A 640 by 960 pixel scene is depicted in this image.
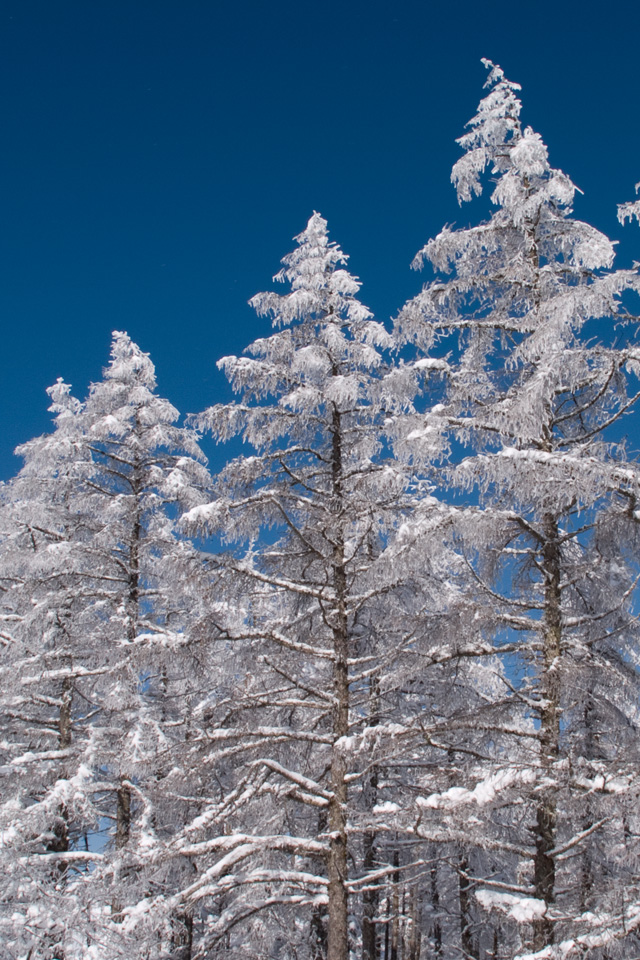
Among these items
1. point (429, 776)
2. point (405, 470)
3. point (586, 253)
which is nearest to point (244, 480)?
point (405, 470)

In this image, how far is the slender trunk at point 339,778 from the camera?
8383 mm

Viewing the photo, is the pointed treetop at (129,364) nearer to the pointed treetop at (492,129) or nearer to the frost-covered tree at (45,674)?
the frost-covered tree at (45,674)

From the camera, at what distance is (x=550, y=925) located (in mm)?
7020

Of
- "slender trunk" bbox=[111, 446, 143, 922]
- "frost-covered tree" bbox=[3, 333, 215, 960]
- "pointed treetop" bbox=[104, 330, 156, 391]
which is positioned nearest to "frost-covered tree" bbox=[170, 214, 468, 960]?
"frost-covered tree" bbox=[3, 333, 215, 960]

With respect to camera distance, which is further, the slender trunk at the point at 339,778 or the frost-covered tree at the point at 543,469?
the slender trunk at the point at 339,778

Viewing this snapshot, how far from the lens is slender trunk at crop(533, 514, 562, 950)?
6922 mm

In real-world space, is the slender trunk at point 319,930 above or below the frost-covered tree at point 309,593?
below

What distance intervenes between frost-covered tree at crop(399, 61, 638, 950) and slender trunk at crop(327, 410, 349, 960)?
6.44 ft

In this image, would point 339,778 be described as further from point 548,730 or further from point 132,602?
point 132,602

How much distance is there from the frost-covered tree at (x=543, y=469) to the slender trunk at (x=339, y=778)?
1.96 m

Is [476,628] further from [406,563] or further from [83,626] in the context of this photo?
[83,626]

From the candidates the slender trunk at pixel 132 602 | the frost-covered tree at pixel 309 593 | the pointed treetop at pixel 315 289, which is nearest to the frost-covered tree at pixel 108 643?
the slender trunk at pixel 132 602

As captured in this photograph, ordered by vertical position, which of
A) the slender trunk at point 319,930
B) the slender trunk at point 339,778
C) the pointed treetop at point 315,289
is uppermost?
the pointed treetop at point 315,289

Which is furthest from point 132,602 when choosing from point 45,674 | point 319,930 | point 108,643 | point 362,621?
point 319,930
